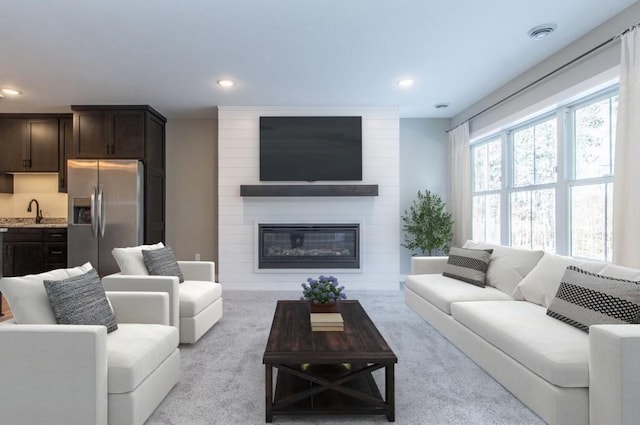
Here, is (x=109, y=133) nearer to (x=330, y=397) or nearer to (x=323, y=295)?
(x=323, y=295)

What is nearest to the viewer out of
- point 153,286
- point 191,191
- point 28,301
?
point 28,301

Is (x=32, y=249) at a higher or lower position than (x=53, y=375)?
higher

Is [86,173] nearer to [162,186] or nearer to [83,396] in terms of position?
[162,186]

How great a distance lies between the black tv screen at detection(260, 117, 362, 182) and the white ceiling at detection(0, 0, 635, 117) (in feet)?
1.31

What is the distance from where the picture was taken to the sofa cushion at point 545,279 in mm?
2660

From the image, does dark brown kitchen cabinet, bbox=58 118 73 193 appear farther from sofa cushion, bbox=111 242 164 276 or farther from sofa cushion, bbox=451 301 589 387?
sofa cushion, bbox=451 301 589 387

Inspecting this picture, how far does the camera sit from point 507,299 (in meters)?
3.03

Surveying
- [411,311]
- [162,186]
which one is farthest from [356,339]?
[162,186]

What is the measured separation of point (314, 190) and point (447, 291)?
2.45 metres

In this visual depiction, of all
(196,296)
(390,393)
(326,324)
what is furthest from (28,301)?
(390,393)

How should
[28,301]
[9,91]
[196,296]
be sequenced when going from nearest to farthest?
1. [28,301]
2. [196,296]
3. [9,91]

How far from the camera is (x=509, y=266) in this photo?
3256 millimetres

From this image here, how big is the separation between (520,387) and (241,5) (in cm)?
307

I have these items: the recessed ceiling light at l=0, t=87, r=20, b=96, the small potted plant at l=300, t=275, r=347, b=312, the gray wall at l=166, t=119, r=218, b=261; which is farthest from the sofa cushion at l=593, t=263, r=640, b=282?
the recessed ceiling light at l=0, t=87, r=20, b=96
